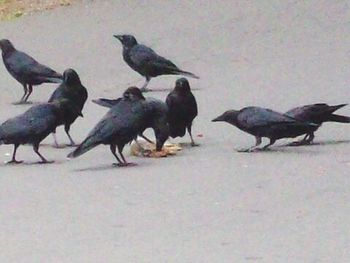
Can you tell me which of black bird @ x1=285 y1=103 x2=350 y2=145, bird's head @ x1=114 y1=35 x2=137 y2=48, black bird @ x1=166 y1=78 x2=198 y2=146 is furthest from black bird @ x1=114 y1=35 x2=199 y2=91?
black bird @ x1=285 y1=103 x2=350 y2=145

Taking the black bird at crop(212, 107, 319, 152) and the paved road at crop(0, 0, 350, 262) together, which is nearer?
the paved road at crop(0, 0, 350, 262)

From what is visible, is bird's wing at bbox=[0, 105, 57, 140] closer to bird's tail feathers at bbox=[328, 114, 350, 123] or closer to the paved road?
the paved road

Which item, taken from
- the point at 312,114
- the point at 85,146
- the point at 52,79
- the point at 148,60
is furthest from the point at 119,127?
the point at 148,60

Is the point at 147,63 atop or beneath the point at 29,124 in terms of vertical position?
atop

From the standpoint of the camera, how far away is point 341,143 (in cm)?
1062

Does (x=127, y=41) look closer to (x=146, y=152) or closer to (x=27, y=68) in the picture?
(x=27, y=68)

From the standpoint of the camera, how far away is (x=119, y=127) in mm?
9789

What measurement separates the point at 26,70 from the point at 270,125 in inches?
155

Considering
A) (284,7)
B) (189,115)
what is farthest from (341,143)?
(284,7)

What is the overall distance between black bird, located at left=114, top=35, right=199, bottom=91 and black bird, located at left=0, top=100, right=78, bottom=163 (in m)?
3.94

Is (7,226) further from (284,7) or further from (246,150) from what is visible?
(284,7)

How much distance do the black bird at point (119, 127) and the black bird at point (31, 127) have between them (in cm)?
48

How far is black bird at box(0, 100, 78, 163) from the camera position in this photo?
10031 mm

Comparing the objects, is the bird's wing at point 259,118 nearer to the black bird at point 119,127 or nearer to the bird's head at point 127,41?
the black bird at point 119,127
